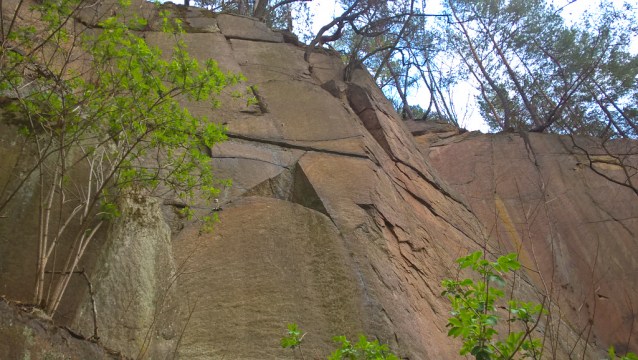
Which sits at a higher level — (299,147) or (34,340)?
(299,147)

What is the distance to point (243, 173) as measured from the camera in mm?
5680

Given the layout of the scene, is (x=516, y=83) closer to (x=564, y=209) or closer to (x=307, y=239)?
(x=564, y=209)

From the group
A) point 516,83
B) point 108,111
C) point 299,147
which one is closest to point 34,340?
point 108,111

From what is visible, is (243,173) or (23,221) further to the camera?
(243,173)

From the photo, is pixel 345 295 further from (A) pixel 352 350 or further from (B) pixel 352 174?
(B) pixel 352 174

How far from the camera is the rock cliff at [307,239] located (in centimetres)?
400

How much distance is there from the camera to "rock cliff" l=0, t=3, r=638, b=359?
4004 mm

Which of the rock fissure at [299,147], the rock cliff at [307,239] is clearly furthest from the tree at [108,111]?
the rock fissure at [299,147]

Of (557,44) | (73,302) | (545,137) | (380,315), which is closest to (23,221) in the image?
(73,302)

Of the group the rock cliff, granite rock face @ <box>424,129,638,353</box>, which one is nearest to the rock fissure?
the rock cliff

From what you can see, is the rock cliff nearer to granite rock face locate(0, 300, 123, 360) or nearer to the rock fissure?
the rock fissure

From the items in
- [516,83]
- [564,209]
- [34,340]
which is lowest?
[34,340]

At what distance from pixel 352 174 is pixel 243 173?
1.22 metres

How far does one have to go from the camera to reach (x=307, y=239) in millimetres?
4875
